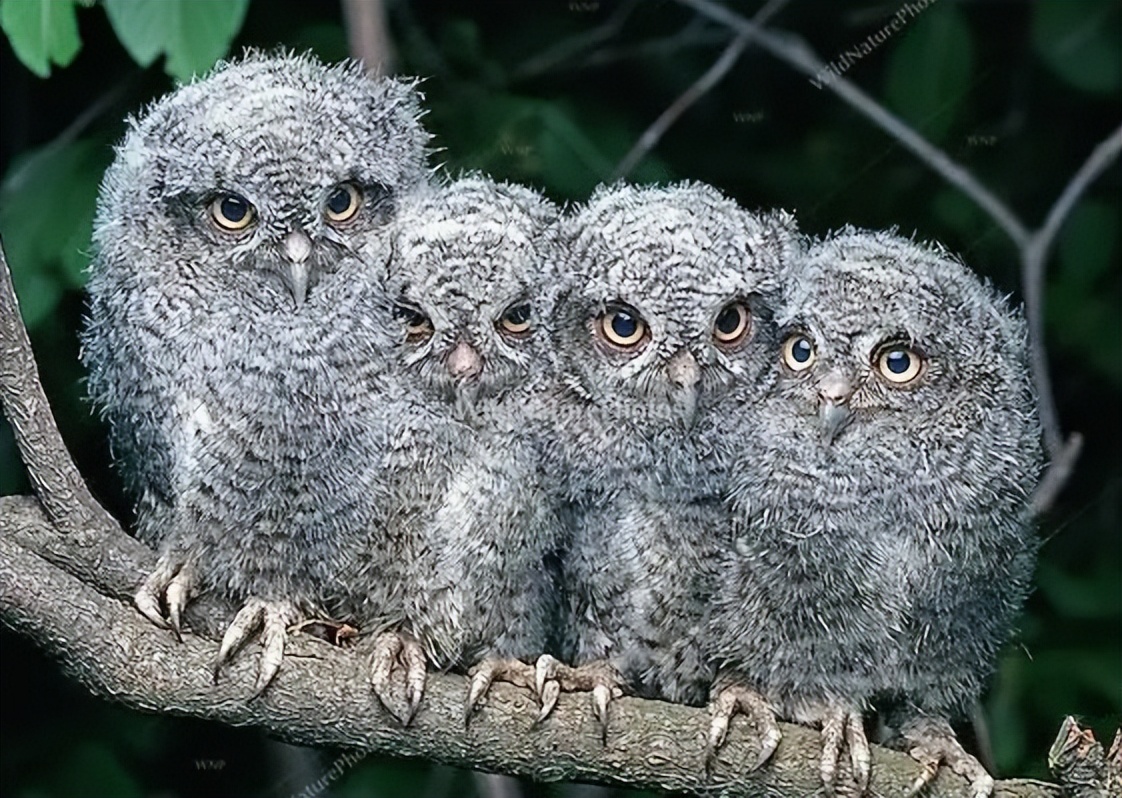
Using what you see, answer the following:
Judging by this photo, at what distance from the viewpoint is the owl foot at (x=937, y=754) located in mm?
1640

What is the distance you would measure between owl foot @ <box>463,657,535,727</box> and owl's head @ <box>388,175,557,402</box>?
0.27 meters

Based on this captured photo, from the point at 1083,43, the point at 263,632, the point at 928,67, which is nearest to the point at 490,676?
the point at 263,632

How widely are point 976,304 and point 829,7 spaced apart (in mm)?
1327

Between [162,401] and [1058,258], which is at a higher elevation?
[1058,258]

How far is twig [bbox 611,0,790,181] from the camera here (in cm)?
231

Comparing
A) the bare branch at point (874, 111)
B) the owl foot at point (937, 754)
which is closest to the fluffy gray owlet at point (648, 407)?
the owl foot at point (937, 754)

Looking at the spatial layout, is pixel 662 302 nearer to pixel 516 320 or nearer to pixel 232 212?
pixel 516 320

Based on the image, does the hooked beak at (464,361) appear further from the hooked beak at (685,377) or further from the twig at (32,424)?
the twig at (32,424)

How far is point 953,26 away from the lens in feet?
8.46

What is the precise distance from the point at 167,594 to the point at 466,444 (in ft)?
1.10

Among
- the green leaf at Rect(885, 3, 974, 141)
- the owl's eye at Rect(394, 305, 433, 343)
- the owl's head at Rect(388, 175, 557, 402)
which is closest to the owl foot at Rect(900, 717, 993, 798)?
the owl's head at Rect(388, 175, 557, 402)

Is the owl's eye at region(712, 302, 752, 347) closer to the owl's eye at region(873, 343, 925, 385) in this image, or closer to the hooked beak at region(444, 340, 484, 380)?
the owl's eye at region(873, 343, 925, 385)

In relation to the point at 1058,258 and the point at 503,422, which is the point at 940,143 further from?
the point at 503,422

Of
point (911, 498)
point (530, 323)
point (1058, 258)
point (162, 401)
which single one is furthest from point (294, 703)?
point (1058, 258)
